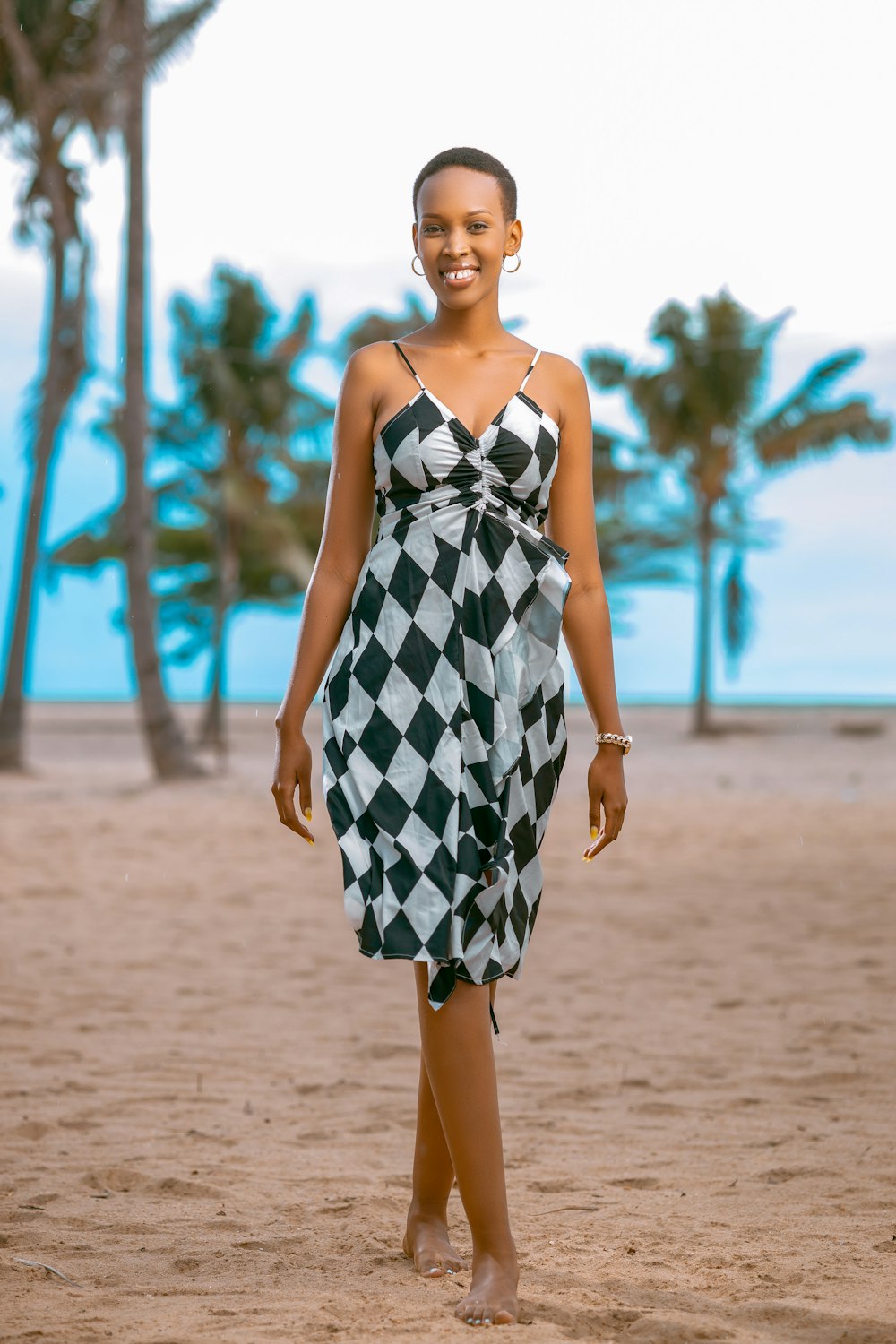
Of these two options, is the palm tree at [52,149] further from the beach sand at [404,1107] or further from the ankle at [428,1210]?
the ankle at [428,1210]

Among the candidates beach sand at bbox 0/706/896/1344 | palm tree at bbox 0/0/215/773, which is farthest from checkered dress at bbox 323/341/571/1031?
palm tree at bbox 0/0/215/773

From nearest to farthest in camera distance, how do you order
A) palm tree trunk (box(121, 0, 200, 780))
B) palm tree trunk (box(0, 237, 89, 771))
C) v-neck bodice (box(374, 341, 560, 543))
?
v-neck bodice (box(374, 341, 560, 543)) < palm tree trunk (box(121, 0, 200, 780)) < palm tree trunk (box(0, 237, 89, 771))

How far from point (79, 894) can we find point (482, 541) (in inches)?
243

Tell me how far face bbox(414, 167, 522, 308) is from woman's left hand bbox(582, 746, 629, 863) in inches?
33.1

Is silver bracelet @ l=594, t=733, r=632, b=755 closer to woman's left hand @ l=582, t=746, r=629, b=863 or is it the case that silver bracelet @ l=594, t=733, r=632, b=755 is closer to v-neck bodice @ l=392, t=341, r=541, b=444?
woman's left hand @ l=582, t=746, r=629, b=863

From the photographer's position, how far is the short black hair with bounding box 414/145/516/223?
245 centimetres

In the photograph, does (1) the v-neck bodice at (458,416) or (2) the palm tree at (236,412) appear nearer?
(1) the v-neck bodice at (458,416)

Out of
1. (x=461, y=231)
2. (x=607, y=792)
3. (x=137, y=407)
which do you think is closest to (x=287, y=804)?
(x=607, y=792)

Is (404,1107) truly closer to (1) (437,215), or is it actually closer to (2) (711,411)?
(1) (437,215)

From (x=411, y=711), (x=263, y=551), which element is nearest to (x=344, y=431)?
(x=411, y=711)

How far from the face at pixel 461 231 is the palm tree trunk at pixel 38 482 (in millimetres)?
16477

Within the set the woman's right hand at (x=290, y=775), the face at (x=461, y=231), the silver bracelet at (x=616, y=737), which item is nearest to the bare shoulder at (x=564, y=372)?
the face at (x=461, y=231)

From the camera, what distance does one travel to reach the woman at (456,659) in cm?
233

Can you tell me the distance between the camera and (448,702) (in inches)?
92.4
